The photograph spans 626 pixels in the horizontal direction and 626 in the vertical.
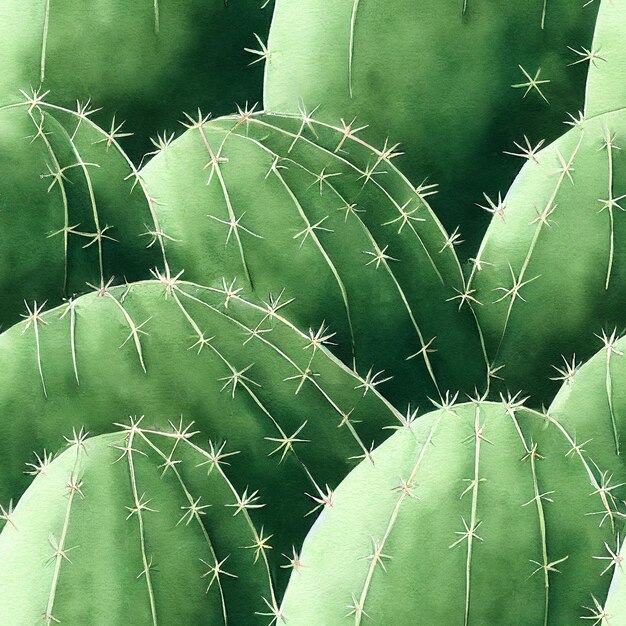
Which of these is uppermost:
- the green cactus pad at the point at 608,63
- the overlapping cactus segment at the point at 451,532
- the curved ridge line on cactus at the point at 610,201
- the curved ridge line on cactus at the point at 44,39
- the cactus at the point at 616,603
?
the curved ridge line on cactus at the point at 44,39

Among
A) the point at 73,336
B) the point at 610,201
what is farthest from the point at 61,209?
the point at 610,201

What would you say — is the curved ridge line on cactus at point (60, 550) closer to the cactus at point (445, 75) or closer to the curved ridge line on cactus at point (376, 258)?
the curved ridge line on cactus at point (376, 258)

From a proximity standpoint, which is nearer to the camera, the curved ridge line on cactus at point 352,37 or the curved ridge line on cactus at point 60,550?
the curved ridge line on cactus at point 60,550

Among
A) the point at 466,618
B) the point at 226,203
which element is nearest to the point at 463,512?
the point at 466,618

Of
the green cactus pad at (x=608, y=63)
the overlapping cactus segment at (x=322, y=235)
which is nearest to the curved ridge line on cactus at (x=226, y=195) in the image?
the overlapping cactus segment at (x=322, y=235)

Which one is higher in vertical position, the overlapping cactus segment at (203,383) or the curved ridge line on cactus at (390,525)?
the overlapping cactus segment at (203,383)

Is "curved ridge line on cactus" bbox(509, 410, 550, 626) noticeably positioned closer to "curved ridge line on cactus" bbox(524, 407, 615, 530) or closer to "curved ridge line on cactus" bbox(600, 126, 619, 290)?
"curved ridge line on cactus" bbox(524, 407, 615, 530)

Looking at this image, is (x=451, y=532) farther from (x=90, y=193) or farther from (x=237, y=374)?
(x=90, y=193)
